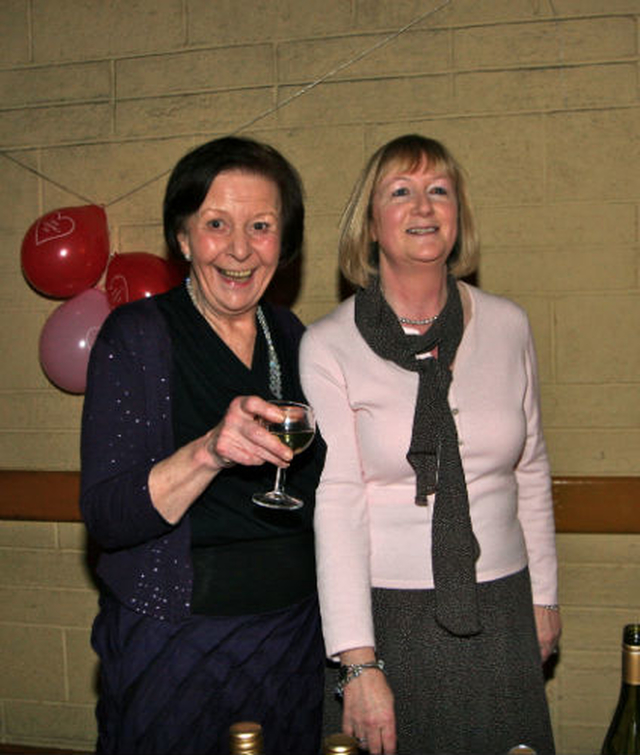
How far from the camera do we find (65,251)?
117 inches

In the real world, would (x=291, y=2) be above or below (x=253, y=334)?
above

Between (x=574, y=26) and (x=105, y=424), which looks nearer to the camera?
(x=105, y=424)

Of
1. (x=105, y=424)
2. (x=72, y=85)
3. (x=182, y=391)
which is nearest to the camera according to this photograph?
(x=105, y=424)

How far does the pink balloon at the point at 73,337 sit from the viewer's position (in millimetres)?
2959

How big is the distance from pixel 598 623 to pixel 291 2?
233 cm

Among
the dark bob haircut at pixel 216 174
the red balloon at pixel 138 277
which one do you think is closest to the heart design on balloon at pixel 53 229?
the red balloon at pixel 138 277

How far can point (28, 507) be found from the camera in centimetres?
326

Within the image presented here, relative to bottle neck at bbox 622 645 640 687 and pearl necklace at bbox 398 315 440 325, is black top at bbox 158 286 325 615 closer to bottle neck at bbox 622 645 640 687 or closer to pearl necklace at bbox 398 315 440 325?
pearl necklace at bbox 398 315 440 325

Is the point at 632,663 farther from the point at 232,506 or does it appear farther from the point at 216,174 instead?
the point at 216,174

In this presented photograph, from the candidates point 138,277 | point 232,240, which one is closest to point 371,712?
point 232,240

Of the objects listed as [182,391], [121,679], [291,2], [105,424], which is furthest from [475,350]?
[291,2]

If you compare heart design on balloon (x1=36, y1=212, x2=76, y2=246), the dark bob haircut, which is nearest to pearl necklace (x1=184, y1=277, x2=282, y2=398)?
the dark bob haircut

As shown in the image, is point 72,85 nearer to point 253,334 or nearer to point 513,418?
point 253,334

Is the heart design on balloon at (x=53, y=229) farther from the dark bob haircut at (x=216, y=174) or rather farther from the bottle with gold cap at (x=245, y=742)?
the bottle with gold cap at (x=245, y=742)
